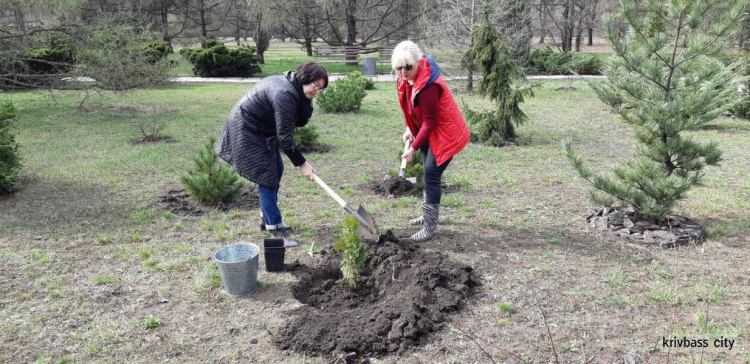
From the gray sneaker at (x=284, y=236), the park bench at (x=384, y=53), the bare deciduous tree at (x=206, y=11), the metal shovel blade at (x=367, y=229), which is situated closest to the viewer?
the metal shovel blade at (x=367, y=229)

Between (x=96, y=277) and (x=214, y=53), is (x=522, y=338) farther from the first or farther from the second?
(x=214, y=53)

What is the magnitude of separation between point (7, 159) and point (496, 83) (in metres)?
6.80

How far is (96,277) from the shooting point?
416 centimetres

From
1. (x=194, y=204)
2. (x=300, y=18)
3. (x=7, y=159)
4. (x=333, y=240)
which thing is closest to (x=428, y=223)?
(x=333, y=240)

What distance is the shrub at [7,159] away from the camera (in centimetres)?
604

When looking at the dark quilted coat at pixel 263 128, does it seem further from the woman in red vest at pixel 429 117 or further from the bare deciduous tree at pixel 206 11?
the bare deciduous tree at pixel 206 11

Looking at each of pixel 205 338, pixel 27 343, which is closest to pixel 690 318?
pixel 205 338

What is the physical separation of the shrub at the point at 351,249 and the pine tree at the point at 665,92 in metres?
2.02

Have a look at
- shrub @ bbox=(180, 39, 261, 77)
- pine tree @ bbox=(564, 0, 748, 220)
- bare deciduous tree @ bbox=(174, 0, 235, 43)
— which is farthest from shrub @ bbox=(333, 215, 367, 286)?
bare deciduous tree @ bbox=(174, 0, 235, 43)

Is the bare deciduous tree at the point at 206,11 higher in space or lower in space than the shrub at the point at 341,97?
higher

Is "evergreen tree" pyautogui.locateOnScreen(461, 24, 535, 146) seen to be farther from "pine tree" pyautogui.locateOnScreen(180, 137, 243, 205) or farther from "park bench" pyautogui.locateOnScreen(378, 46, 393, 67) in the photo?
"park bench" pyautogui.locateOnScreen(378, 46, 393, 67)

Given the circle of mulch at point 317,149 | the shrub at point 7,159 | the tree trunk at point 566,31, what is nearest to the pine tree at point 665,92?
the circle of mulch at point 317,149

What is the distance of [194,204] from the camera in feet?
19.4

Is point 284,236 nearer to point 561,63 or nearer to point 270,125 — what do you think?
point 270,125
